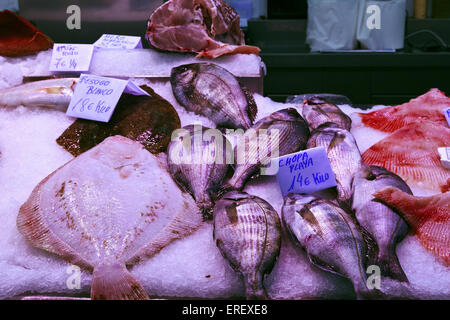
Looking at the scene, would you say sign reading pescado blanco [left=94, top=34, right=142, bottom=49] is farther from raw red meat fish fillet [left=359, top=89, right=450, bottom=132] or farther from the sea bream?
raw red meat fish fillet [left=359, top=89, right=450, bottom=132]

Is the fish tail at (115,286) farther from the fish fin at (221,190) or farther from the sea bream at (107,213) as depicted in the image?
the fish fin at (221,190)

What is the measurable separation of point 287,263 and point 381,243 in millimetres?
227

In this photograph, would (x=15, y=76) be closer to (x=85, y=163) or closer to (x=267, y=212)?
(x=85, y=163)

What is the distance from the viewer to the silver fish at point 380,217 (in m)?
0.93

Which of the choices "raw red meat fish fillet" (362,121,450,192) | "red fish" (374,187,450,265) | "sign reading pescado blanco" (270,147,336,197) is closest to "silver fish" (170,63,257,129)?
"sign reading pescado blanco" (270,147,336,197)

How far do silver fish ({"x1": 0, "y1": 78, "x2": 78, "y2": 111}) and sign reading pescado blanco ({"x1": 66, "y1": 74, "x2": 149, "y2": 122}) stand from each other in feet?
0.21

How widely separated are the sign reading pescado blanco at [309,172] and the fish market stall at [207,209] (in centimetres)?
3

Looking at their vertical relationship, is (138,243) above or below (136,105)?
below

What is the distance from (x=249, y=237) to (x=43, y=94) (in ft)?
3.86

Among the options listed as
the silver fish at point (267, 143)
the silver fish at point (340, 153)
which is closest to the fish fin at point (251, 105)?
the silver fish at point (267, 143)

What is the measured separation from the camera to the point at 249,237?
3.07ft

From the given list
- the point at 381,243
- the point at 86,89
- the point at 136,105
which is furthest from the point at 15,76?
the point at 381,243

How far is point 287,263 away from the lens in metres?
0.98
